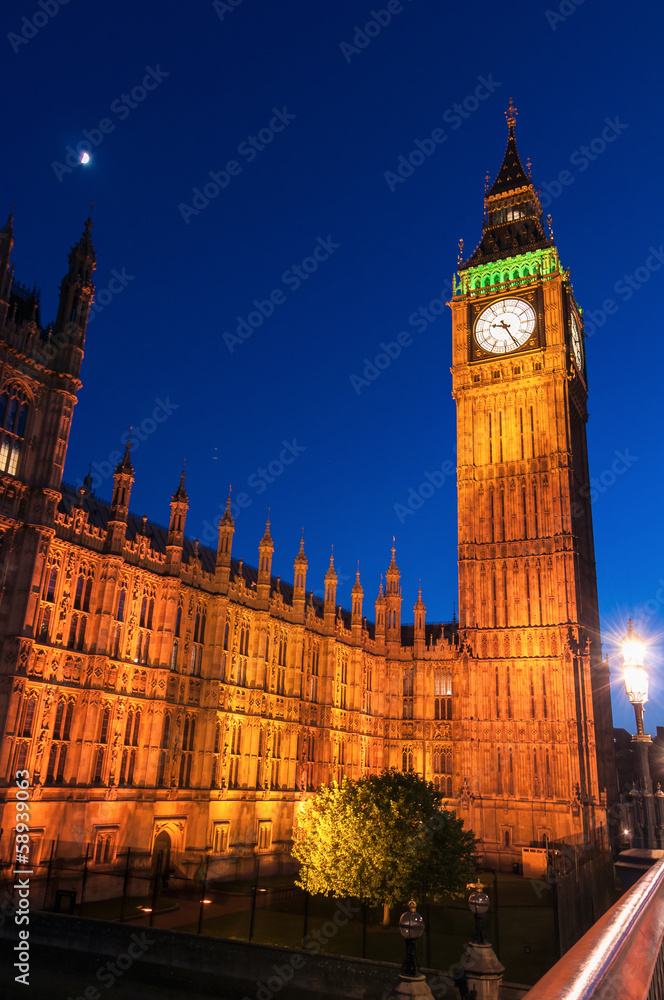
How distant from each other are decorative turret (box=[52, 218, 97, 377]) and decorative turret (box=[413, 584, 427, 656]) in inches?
1687

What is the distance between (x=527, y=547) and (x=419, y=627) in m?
13.0

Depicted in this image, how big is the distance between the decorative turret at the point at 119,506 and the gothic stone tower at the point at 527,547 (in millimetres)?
36027

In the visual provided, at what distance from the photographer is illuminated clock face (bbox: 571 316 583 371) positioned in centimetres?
7429

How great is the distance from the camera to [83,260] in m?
42.0

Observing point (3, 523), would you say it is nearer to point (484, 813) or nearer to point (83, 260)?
point (83, 260)

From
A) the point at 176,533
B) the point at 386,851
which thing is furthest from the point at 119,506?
the point at 386,851

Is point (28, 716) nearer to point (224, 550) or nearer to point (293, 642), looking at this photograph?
point (224, 550)

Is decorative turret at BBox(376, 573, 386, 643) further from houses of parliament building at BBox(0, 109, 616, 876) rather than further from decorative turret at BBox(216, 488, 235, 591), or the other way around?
decorative turret at BBox(216, 488, 235, 591)

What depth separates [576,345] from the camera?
250 feet

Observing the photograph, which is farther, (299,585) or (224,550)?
(299,585)

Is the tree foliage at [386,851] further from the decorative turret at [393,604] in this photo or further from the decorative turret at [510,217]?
the decorative turret at [510,217]

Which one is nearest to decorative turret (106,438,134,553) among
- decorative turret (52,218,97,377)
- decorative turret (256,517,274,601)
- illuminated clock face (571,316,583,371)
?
decorative turret (52,218,97,377)

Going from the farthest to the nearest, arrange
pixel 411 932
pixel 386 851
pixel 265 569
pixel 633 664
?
pixel 265 569 → pixel 386 851 → pixel 633 664 → pixel 411 932

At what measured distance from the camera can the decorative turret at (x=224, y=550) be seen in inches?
1957
